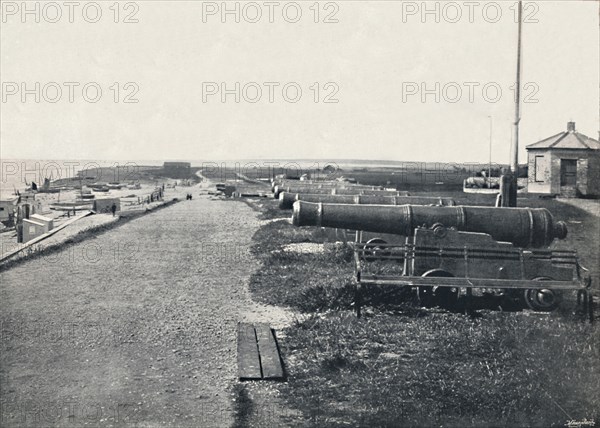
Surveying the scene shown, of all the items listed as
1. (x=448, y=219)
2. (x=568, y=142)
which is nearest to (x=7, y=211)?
(x=568, y=142)

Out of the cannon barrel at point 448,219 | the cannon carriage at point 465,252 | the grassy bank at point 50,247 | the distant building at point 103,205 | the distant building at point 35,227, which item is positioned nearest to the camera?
the cannon carriage at point 465,252

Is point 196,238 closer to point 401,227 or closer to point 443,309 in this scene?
point 401,227

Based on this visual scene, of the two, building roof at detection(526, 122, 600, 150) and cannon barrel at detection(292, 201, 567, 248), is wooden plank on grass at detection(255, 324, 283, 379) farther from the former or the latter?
building roof at detection(526, 122, 600, 150)

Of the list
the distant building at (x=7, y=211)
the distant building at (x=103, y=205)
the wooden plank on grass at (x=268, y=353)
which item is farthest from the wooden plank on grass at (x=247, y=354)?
the distant building at (x=7, y=211)

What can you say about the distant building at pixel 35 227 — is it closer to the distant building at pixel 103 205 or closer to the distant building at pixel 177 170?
the distant building at pixel 103 205

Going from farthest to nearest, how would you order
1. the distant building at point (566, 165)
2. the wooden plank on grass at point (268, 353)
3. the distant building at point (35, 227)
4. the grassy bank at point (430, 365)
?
1. the distant building at point (566, 165)
2. the distant building at point (35, 227)
3. the wooden plank on grass at point (268, 353)
4. the grassy bank at point (430, 365)

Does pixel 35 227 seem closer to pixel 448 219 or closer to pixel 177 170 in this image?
pixel 448 219
